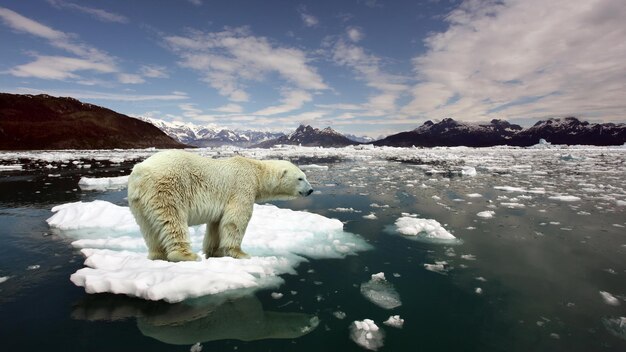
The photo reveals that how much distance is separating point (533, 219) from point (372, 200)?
18.2ft

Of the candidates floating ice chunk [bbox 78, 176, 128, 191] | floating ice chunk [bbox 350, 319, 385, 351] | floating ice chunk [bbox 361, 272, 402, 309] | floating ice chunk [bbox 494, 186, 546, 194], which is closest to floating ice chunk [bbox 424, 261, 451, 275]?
floating ice chunk [bbox 361, 272, 402, 309]

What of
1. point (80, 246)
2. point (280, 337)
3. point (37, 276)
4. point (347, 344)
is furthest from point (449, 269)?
point (80, 246)

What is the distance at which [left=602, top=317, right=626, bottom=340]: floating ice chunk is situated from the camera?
12.8 feet

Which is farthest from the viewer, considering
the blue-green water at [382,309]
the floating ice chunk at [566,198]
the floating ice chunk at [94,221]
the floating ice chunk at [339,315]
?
the floating ice chunk at [566,198]

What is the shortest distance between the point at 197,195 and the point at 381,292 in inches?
124

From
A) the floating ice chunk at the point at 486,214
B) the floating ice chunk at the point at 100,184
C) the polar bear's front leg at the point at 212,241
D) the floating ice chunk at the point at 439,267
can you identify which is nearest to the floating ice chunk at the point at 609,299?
the floating ice chunk at the point at 439,267

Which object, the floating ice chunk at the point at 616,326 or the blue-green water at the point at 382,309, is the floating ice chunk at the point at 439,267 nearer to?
Answer: the blue-green water at the point at 382,309

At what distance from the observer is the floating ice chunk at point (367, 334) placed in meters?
3.62

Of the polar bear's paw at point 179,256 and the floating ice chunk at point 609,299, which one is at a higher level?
the polar bear's paw at point 179,256

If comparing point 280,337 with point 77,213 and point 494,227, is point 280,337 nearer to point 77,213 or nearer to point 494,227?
point 494,227

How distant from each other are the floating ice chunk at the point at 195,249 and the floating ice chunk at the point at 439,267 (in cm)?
155

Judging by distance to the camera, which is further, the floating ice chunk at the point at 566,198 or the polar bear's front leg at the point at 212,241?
the floating ice chunk at the point at 566,198

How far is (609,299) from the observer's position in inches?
188

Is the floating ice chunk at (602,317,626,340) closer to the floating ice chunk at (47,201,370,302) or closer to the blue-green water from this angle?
the blue-green water
